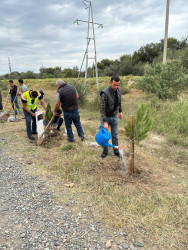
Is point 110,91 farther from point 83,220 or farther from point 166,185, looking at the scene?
point 83,220

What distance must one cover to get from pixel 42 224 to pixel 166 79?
10.0 metres

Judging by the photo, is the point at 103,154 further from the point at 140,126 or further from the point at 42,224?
the point at 42,224

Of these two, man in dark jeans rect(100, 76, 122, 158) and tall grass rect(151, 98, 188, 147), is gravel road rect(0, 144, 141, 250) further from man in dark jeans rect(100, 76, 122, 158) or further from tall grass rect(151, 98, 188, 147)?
tall grass rect(151, 98, 188, 147)

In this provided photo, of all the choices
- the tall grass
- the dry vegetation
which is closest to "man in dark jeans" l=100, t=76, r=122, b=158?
the dry vegetation

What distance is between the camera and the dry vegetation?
227 centimetres

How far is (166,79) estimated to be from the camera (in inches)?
407

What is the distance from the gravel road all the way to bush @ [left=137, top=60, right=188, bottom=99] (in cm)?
893

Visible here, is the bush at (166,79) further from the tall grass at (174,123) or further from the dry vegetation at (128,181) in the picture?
the dry vegetation at (128,181)

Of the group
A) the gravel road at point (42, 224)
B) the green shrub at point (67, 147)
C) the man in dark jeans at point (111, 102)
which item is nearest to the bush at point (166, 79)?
the man in dark jeans at point (111, 102)

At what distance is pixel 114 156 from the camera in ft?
13.7

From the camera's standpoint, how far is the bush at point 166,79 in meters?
10.0

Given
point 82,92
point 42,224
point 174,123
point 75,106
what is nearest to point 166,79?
point 82,92

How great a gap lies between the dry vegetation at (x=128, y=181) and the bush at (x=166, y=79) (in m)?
5.54

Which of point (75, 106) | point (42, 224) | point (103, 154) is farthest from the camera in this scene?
point (75, 106)
